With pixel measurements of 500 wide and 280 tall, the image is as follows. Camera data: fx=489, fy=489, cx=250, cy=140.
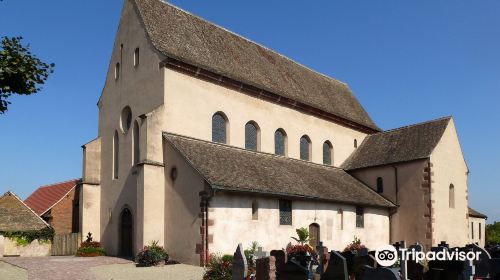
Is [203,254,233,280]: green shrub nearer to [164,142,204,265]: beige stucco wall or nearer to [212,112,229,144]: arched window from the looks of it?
[164,142,204,265]: beige stucco wall

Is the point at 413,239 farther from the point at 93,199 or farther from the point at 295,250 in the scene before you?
the point at 93,199

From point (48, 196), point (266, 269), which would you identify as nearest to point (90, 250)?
point (48, 196)

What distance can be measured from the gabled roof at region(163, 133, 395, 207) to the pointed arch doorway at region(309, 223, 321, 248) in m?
1.73

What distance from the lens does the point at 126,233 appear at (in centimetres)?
2698

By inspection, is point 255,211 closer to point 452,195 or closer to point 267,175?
point 267,175

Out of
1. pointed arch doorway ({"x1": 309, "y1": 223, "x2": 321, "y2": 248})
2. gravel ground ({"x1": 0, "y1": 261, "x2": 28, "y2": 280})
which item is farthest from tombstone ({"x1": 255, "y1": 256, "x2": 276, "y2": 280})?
pointed arch doorway ({"x1": 309, "y1": 223, "x2": 321, "y2": 248})

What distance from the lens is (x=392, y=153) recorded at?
3472cm

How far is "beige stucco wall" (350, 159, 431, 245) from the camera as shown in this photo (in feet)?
105

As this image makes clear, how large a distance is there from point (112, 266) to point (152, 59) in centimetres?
1119

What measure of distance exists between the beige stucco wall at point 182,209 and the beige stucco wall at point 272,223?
36.6 inches

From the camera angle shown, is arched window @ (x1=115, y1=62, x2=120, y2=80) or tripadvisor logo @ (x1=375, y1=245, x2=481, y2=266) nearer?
tripadvisor logo @ (x1=375, y1=245, x2=481, y2=266)

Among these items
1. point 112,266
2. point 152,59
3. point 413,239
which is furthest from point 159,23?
point 413,239

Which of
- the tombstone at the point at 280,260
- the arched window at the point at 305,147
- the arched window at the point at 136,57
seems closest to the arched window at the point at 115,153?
the arched window at the point at 136,57

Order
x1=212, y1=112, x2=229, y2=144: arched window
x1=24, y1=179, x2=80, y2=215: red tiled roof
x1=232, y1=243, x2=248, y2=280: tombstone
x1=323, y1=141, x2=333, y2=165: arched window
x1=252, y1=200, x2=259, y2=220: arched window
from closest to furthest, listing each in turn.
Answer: x1=232, y1=243, x2=248, y2=280: tombstone → x1=252, y1=200, x2=259, y2=220: arched window → x1=212, y1=112, x2=229, y2=144: arched window → x1=24, y1=179, x2=80, y2=215: red tiled roof → x1=323, y1=141, x2=333, y2=165: arched window
